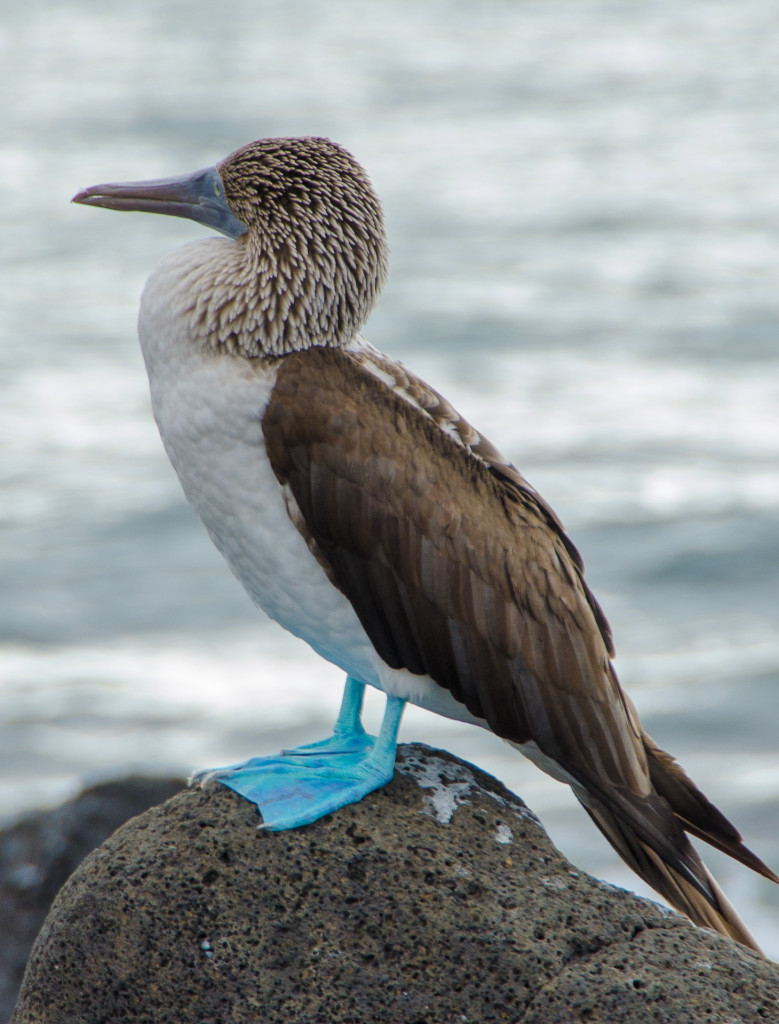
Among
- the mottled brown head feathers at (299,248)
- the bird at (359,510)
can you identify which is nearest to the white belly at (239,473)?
the bird at (359,510)

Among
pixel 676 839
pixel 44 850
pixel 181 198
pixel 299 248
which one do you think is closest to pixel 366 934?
pixel 676 839

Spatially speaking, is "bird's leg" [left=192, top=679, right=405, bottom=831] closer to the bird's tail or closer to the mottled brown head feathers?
the bird's tail

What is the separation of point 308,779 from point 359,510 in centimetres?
111

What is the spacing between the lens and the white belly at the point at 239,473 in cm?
569

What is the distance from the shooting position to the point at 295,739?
13.1m

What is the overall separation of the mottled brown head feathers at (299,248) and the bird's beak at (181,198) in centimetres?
8

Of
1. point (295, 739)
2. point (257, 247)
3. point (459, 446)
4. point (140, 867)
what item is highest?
point (257, 247)

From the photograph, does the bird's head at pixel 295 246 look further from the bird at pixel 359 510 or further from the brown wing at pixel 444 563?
the brown wing at pixel 444 563

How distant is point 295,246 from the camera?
579 cm

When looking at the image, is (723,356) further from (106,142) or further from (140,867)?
(140,867)

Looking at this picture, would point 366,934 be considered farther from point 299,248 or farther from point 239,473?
point 299,248

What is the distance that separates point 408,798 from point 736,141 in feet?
88.6

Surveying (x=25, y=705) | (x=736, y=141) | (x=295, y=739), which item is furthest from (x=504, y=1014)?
(x=736, y=141)

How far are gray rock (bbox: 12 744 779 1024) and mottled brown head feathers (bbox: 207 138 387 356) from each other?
73.5 inches
